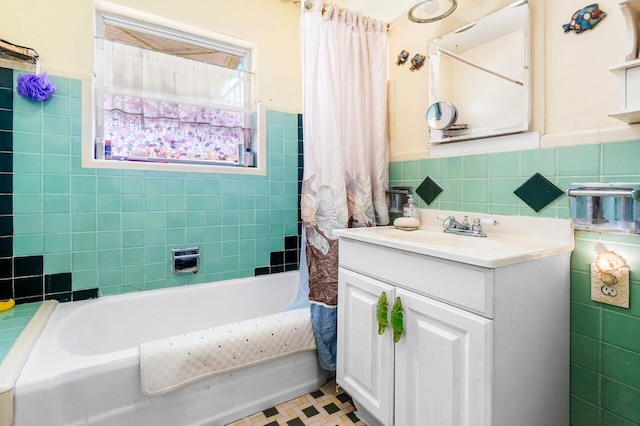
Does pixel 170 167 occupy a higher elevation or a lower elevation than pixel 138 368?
higher

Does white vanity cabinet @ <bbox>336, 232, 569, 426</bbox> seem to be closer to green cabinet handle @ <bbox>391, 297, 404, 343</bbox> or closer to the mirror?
green cabinet handle @ <bbox>391, 297, 404, 343</bbox>

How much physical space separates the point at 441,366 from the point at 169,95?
1877mm

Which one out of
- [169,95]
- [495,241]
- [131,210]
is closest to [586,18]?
[495,241]

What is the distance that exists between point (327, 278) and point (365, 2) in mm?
1576

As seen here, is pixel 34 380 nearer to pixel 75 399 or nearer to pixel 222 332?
pixel 75 399

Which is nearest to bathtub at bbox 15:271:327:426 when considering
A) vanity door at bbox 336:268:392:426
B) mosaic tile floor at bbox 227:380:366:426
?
mosaic tile floor at bbox 227:380:366:426

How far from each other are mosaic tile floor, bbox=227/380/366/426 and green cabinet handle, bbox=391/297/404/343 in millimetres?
552

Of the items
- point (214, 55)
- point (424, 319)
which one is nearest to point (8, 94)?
point (214, 55)

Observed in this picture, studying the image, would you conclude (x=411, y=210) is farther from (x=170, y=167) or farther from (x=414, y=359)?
(x=170, y=167)

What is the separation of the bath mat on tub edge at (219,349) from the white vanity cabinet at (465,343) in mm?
340

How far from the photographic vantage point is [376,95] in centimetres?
180

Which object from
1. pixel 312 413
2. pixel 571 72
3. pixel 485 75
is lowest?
pixel 312 413

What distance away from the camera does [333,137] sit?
63.7 inches

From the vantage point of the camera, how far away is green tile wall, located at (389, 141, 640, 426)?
3.23 ft
